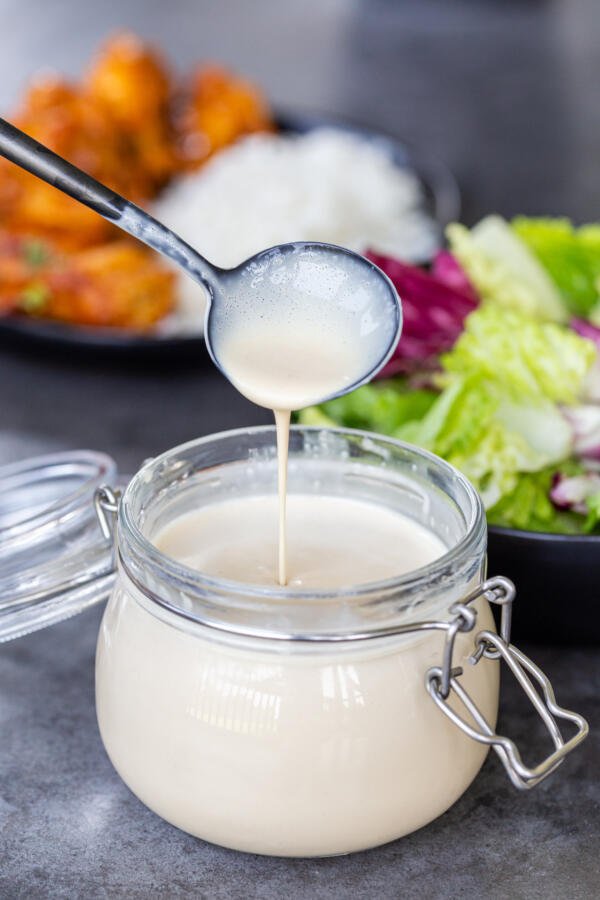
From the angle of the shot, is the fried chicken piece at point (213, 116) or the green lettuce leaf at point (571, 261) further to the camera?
the fried chicken piece at point (213, 116)

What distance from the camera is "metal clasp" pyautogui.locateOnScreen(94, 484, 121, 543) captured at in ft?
3.21

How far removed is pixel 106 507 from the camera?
38.5 inches

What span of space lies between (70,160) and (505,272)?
42.0 inches

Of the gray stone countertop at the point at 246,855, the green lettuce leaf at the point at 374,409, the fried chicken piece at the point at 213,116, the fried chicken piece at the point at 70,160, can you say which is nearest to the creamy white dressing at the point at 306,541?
the gray stone countertop at the point at 246,855

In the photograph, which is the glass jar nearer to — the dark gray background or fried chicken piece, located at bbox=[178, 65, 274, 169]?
the dark gray background

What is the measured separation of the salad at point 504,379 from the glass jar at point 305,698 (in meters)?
0.32

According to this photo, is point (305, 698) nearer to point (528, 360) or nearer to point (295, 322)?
point (295, 322)

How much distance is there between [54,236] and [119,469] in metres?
0.76

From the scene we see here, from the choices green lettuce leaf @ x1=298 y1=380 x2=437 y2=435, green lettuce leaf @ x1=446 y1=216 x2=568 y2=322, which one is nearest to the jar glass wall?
green lettuce leaf @ x1=298 y1=380 x2=437 y2=435

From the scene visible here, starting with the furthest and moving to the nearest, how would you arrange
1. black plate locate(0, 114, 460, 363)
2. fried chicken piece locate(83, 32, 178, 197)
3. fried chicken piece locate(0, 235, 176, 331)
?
fried chicken piece locate(83, 32, 178, 197) < fried chicken piece locate(0, 235, 176, 331) < black plate locate(0, 114, 460, 363)

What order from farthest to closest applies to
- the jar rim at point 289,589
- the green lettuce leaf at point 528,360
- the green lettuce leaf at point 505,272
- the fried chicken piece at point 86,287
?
the fried chicken piece at point 86,287 < the green lettuce leaf at point 505,272 < the green lettuce leaf at point 528,360 < the jar rim at point 289,589

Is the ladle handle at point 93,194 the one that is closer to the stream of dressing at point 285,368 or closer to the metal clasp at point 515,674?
the stream of dressing at point 285,368

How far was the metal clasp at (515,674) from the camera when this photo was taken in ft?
2.52

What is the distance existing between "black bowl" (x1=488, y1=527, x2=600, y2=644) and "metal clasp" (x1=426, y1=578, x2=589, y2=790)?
0.20 metres
